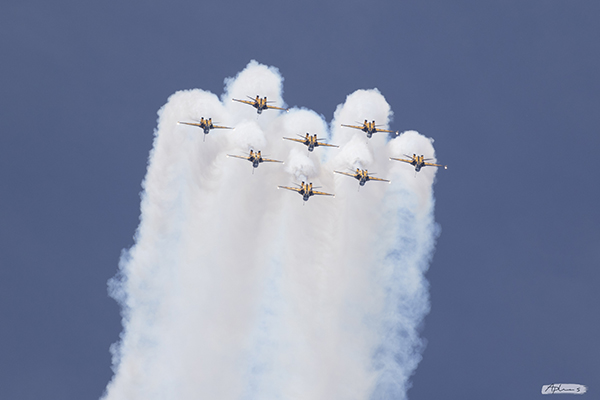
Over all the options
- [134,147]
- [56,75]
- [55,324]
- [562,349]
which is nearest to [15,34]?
[56,75]

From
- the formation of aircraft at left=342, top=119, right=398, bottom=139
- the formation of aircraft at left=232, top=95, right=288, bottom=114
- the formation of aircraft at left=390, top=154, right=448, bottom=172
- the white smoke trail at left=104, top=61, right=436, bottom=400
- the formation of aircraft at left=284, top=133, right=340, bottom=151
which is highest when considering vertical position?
the formation of aircraft at left=232, top=95, right=288, bottom=114

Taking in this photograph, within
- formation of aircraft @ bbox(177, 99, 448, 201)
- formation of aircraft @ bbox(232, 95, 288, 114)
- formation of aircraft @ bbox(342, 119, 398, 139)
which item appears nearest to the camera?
formation of aircraft @ bbox(177, 99, 448, 201)

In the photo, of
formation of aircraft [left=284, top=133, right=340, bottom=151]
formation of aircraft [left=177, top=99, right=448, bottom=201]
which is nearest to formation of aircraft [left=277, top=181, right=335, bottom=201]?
formation of aircraft [left=177, top=99, right=448, bottom=201]

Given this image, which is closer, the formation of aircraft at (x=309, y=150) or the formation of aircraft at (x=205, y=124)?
the formation of aircraft at (x=309, y=150)

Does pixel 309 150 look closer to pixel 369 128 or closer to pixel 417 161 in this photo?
pixel 369 128

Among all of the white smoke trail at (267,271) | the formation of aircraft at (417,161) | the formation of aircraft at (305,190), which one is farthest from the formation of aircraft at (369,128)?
the formation of aircraft at (305,190)

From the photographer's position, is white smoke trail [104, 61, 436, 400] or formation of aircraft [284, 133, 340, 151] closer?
white smoke trail [104, 61, 436, 400]

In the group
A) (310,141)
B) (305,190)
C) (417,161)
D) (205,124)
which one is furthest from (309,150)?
(417,161)

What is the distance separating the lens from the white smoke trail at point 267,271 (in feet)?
392

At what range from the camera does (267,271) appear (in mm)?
121750

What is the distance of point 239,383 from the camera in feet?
397

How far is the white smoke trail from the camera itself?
11962cm

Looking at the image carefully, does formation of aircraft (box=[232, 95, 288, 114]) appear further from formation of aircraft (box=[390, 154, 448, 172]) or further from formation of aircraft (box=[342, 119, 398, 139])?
formation of aircraft (box=[390, 154, 448, 172])

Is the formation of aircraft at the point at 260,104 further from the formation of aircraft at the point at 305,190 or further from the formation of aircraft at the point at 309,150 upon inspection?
the formation of aircraft at the point at 305,190
